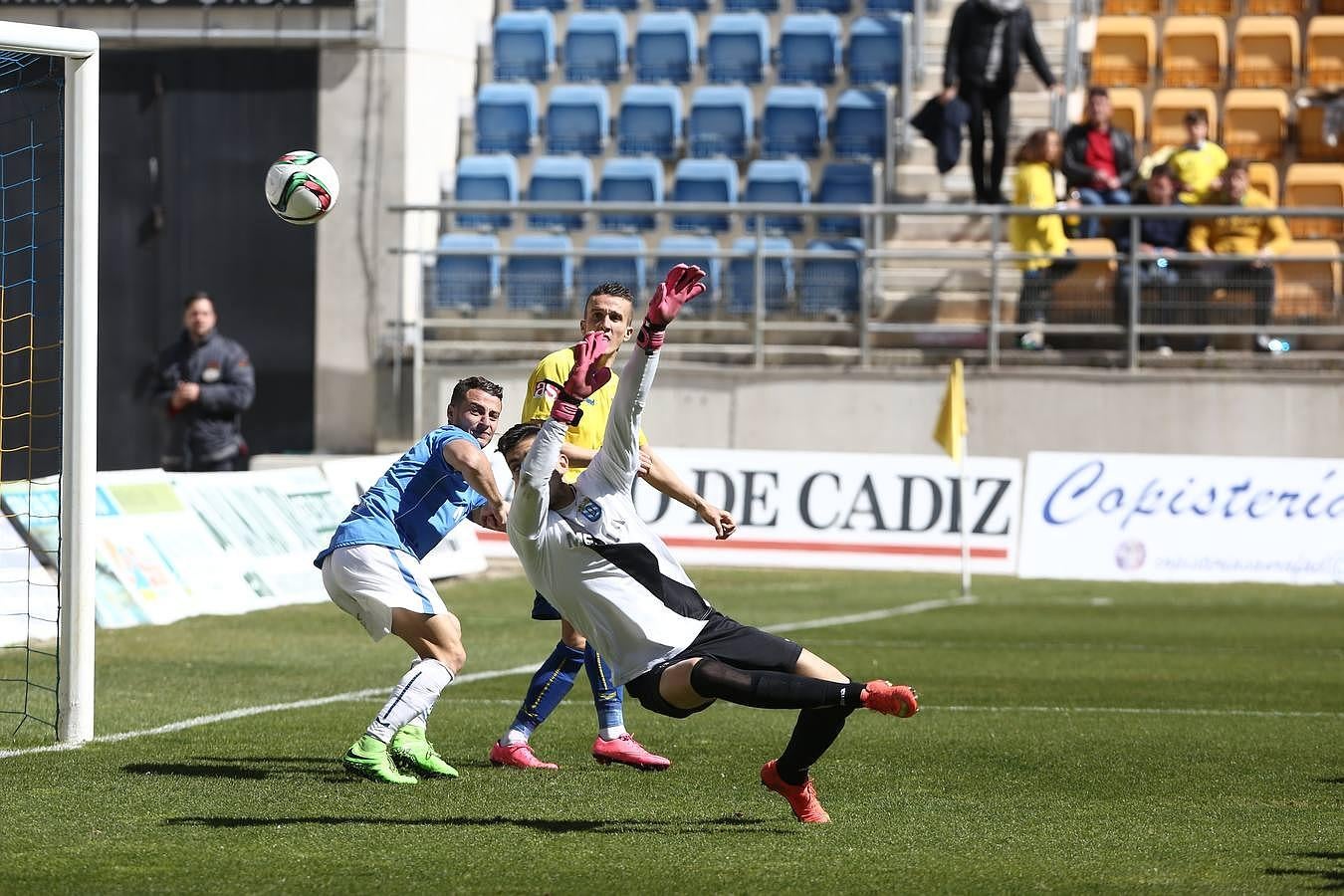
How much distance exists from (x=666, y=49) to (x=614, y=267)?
4.28 metres

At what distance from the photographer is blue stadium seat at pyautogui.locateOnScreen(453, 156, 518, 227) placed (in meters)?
23.2

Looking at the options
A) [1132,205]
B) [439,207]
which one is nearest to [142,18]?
[439,207]

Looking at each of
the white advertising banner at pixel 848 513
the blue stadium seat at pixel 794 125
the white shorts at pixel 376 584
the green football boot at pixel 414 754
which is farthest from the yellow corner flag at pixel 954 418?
the green football boot at pixel 414 754

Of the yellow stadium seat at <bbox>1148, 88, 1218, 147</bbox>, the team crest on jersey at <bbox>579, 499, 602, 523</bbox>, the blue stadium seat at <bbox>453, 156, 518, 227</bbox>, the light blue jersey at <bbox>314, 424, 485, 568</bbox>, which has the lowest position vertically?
the light blue jersey at <bbox>314, 424, 485, 568</bbox>

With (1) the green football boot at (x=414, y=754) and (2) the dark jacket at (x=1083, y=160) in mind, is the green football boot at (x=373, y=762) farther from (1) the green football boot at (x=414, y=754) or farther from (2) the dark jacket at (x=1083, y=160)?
(2) the dark jacket at (x=1083, y=160)

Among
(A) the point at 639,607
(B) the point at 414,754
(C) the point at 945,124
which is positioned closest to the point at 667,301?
(A) the point at 639,607

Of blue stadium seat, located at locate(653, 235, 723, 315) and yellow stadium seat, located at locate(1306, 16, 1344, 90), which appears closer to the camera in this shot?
blue stadium seat, located at locate(653, 235, 723, 315)

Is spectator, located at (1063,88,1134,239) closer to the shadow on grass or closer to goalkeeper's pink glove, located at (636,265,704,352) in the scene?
the shadow on grass

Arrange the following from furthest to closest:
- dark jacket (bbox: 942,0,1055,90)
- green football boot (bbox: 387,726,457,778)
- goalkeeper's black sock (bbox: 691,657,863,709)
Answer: dark jacket (bbox: 942,0,1055,90)
green football boot (bbox: 387,726,457,778)
goalkeeper's black sock (bbox: 691,657,863,709)

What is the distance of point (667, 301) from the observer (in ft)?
21.6

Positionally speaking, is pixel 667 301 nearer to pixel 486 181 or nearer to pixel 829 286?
pixel 829 286

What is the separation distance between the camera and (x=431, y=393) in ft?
70.0

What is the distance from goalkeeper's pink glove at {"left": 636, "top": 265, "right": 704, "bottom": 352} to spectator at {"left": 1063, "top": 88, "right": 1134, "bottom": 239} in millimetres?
14937

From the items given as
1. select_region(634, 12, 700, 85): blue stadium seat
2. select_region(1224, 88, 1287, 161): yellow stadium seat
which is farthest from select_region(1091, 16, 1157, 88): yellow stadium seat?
select_region(634, 12, 700, 85): blue stadium seat
